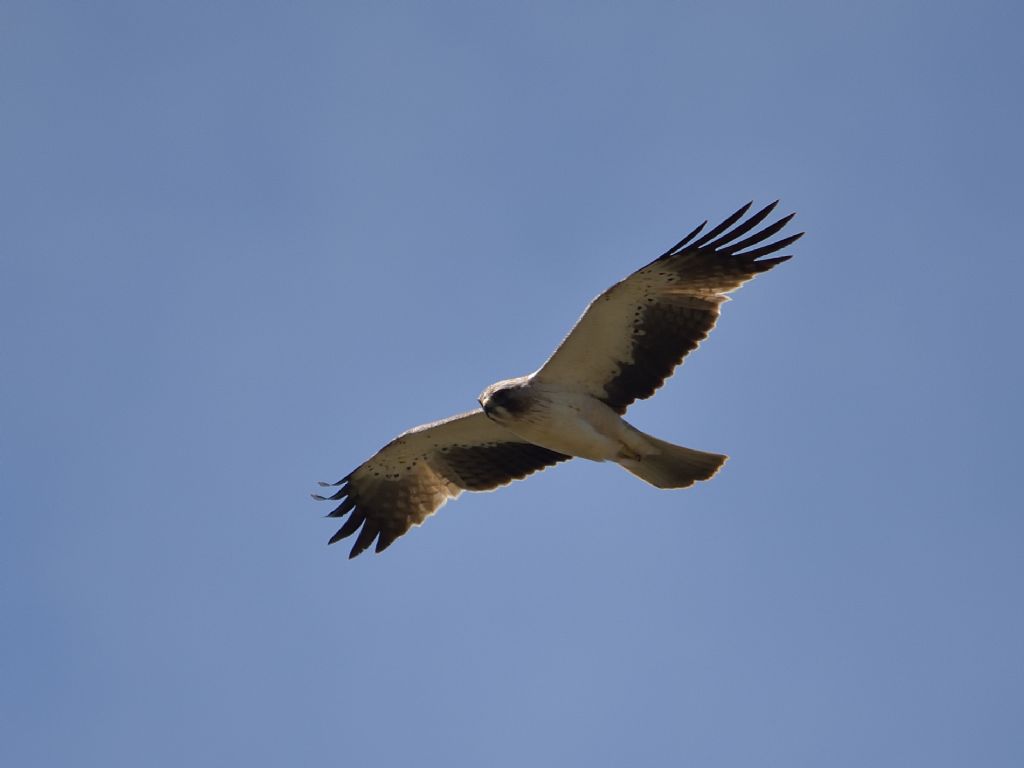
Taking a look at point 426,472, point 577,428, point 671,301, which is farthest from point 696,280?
point 426,472

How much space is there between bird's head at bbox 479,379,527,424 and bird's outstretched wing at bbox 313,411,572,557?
838 mm

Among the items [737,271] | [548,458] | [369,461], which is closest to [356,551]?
[369,461]

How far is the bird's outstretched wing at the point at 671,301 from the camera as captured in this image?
12484 mm

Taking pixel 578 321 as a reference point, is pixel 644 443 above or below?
below

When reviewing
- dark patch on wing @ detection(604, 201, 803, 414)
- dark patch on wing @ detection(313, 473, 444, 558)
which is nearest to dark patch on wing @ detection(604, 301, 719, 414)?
dark patch on wing @ detection(604, 201, 803, 414)

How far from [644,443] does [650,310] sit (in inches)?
44.6

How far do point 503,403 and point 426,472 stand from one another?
2.04 meters

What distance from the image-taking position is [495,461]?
45.4 feet

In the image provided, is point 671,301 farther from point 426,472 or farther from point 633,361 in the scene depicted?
point 426,472

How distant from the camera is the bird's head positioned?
1242cm

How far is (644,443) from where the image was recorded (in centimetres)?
1264

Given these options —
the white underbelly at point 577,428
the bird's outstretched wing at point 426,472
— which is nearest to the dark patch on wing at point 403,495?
the bird's outstretched wing at point 426,472

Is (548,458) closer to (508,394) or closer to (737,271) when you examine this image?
(508,394)

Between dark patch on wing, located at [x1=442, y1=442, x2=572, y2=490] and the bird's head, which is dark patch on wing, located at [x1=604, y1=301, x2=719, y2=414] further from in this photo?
dark patch on wing, located at [x1=442, y1=442, x2=572, y2=490]
